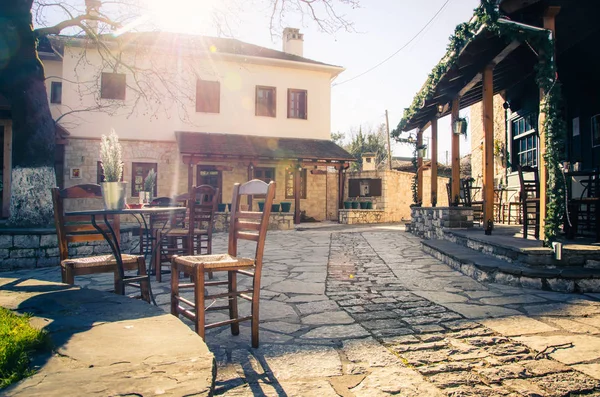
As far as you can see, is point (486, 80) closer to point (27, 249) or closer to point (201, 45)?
point (27, 249)

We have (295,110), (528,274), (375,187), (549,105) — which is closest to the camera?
(528,274)

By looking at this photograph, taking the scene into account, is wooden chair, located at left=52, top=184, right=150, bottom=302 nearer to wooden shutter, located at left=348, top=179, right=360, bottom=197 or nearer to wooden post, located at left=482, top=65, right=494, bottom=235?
wooden post, located at left=482, top=65, right=494, bottom=235

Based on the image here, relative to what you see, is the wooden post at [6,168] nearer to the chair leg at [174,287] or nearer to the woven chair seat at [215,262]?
the chair leg at [174,287]

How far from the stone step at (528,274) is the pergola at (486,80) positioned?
0.66m

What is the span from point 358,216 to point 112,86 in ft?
32.1

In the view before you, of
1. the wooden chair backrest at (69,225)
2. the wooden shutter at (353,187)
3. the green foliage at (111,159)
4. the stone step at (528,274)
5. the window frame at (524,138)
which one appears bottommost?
the stone step at (528,274)

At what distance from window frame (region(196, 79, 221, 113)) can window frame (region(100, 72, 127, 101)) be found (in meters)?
2.45

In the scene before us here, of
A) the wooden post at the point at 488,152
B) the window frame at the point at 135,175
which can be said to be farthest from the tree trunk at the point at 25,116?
the window frame at the point at 135,175

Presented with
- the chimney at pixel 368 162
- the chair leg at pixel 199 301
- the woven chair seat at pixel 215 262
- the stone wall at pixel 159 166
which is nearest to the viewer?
the chair leg at pixel 199 301

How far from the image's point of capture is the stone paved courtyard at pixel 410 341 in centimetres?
196

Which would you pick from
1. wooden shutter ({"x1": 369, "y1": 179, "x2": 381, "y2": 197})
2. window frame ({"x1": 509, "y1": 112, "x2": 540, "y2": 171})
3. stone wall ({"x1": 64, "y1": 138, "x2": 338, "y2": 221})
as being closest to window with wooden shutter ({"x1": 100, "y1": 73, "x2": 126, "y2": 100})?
stone wall ({"x1": 64, "y1": 138, "x2": 338, "y2": 221})

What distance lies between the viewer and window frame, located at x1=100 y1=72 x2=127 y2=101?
1349 centimetres

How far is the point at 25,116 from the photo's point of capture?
6309 mm

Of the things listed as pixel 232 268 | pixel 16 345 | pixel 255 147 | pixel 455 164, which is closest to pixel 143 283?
pixel 232 268
